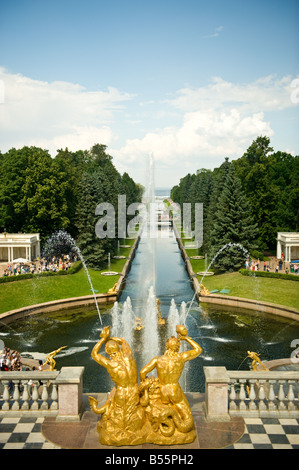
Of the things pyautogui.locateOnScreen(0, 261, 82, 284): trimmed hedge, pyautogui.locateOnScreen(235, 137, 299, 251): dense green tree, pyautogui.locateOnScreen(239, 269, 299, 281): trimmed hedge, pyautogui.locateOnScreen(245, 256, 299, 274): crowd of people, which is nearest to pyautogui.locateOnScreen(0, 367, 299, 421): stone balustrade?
pyautogui.locateOnScreen(0, 261, 82, 284): trimmed hedge

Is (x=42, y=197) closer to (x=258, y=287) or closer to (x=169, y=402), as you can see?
(x=258, y=287)

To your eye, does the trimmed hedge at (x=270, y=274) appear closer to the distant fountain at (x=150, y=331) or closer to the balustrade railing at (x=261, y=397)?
the distant fountain at (x=150, y=331)

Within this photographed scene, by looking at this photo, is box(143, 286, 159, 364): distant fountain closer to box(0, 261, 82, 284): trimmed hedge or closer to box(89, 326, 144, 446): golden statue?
box(0, 261, 82, 284): trimmed hedge

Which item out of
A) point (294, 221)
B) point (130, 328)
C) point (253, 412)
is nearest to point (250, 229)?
point (294, 221)

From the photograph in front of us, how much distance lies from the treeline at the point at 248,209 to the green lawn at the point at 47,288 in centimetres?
1068

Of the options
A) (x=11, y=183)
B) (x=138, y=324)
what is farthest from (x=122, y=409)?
(x=11, y=183)

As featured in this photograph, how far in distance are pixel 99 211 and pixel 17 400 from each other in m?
34.0

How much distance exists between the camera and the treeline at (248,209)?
3997cm

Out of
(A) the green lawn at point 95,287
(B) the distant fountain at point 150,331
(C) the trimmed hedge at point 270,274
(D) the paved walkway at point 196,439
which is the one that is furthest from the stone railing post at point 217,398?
(C) the trimmed hedge at point 270,274

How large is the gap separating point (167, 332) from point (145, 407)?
558 inches

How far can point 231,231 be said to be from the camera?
A: 3991cm

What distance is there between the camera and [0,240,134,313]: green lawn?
97.9 ft

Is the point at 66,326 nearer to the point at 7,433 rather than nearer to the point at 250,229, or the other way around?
the point at 7,433

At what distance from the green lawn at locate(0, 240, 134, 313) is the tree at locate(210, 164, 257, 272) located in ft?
32.0
